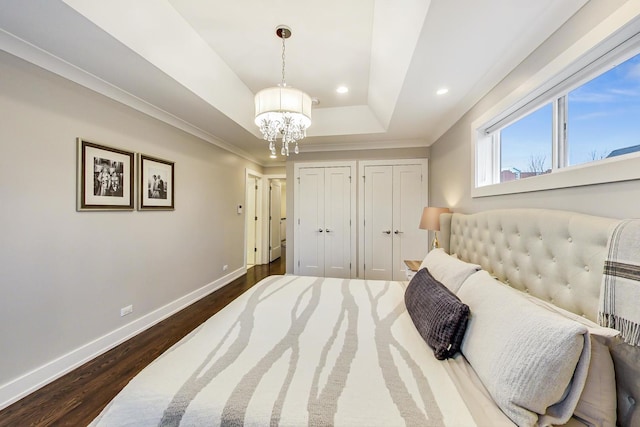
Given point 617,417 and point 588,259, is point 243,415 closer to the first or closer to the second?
point 617,417

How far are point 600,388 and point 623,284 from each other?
36 cm

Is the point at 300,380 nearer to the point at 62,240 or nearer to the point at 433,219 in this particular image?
the point at 62,240

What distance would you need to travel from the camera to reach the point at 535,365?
2.47 feet

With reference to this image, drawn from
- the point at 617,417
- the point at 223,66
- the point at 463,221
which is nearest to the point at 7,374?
the point at 223,66

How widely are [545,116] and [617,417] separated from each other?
5.06 ft

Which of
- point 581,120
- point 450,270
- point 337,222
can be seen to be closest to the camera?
point 581,120

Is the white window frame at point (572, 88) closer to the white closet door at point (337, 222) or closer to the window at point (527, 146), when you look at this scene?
the window at point (527, 146)

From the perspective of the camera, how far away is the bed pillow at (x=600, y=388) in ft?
2.50

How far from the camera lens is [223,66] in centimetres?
244

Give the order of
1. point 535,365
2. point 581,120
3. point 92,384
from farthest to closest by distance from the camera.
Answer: point 92,384 → point 581,120 → point 535,365

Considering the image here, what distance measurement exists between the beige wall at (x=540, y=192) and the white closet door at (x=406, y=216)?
757 millimetres

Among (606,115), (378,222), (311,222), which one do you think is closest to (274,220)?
(311,222)

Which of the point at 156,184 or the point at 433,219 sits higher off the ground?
the point at 156,184

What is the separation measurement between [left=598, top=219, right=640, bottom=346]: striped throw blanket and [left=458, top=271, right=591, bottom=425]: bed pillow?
0.19 metres
